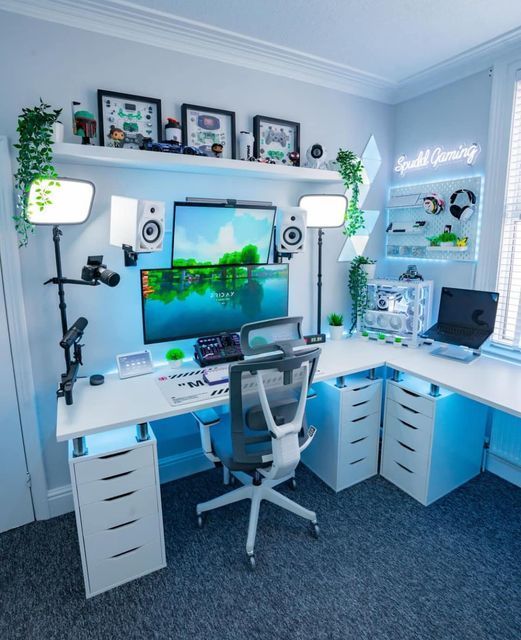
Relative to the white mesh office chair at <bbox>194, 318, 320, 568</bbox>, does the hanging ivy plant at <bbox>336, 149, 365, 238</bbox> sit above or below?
above

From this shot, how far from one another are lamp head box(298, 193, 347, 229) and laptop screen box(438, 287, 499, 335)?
865 millimetres

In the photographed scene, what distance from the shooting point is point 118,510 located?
174 cm

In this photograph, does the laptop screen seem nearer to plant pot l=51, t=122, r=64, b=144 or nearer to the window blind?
the window blind

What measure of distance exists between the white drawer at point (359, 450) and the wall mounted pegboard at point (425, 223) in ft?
4.52

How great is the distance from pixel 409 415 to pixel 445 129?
200 cm

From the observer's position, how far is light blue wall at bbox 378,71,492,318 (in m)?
2.55

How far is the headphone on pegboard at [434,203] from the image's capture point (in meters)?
2.74

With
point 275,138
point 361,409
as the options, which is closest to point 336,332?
point 361,409

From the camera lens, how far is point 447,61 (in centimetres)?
254

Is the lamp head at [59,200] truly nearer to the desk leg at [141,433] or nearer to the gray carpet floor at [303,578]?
the desk leg at [141,433]

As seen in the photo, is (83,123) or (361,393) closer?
(83,123)

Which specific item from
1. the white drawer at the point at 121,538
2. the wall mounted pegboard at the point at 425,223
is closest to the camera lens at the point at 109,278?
the white drawer at the point at 121,538

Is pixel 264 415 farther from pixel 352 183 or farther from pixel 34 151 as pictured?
pixel 352 183

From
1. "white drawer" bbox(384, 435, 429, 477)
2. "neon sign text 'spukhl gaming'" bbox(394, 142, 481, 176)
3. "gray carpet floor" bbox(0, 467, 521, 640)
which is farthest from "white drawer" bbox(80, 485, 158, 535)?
"neon sign text 'spukhl gaming'" bbox(394, 142, 481, 176)
